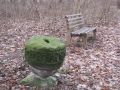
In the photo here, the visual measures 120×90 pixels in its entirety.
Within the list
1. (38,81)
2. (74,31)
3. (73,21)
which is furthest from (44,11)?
(38,81)

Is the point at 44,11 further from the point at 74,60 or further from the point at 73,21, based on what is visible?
the point at 74,60

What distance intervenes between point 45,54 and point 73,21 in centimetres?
384

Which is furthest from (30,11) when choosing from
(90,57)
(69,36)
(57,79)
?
(57,79)

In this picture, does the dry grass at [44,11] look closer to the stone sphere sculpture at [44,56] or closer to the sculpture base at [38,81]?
the sculpture base at [38,81]

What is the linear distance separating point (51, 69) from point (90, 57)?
248cm

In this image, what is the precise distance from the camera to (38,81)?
191 inches

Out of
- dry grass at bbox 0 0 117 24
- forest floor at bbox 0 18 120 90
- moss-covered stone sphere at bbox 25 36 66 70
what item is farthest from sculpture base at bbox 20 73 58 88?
dry grass at bbox 0 0 117 24

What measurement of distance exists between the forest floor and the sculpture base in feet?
0.36

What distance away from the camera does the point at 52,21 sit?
1098cm

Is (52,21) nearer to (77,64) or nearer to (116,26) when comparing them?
(116,26)

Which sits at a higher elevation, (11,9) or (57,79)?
(11,9)

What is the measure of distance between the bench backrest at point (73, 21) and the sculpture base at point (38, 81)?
10.1 feet

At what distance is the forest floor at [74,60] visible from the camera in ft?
17.1

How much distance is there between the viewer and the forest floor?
17.1 ft
